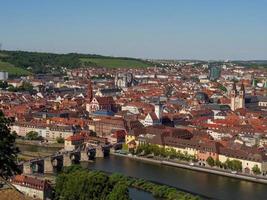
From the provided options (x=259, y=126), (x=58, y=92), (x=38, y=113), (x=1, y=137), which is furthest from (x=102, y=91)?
(x=1, y=137)

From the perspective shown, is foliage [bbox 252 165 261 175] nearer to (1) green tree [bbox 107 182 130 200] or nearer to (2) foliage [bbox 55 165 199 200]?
(2) foliage [bbox 55 165 199 200]

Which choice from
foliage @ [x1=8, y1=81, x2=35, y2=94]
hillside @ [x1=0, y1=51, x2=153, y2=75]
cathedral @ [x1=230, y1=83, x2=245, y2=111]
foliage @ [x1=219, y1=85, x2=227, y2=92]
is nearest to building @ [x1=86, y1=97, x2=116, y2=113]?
cathedral @ [x1=230, y1=83, x2=245, y2=111]

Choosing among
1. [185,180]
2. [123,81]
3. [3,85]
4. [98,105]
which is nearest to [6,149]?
[185,180]

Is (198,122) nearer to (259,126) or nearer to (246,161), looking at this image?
(259,126)

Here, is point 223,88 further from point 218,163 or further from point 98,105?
point 218,163

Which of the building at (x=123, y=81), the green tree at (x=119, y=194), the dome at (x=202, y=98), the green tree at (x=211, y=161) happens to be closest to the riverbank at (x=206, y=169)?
the green tree at (x=211, y=161)

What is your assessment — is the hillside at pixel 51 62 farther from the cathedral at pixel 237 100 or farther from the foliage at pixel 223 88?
the cathedral at pixel 237 100
